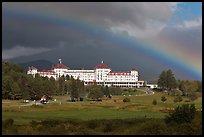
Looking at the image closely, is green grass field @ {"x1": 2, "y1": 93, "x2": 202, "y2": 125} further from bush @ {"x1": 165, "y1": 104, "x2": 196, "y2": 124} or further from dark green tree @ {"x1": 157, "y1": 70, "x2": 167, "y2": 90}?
dark green tree @ {"x1": 157, "y1": 70, "x2": 167, "y2": 90}

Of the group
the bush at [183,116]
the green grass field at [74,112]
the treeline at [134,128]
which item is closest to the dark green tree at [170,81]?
the green grass field at [74,112]

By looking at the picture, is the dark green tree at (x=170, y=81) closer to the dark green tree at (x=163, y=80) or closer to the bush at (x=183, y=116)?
the dark green tree at (x=163, y=80)

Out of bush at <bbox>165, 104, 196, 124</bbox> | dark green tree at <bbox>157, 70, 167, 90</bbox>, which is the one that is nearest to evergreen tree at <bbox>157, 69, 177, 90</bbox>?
dark green tree at <bbox>157, 70, 167, 90</bbox>

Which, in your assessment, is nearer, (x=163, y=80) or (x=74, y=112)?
(x=74, y=112)

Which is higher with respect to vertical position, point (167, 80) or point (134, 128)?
point (167, 80)

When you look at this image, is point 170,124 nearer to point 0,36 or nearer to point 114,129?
point 114,129

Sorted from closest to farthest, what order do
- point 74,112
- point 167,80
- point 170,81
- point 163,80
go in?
point 74,112 → point 170,81 → point 167,80 → point 163,80

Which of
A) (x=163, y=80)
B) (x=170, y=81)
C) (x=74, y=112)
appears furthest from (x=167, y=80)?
(x=74, y=112)

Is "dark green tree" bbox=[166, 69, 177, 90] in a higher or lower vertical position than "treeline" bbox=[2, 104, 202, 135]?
higher

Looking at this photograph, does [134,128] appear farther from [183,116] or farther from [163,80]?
[163,80]

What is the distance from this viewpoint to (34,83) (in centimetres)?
9362

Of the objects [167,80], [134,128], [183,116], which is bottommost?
[134,128]

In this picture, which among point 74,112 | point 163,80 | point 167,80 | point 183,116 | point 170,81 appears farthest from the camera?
point 163,80

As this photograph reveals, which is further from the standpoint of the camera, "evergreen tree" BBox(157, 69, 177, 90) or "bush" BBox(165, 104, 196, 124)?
"evergreen tree" BBox(157, 69, 177, 90)
